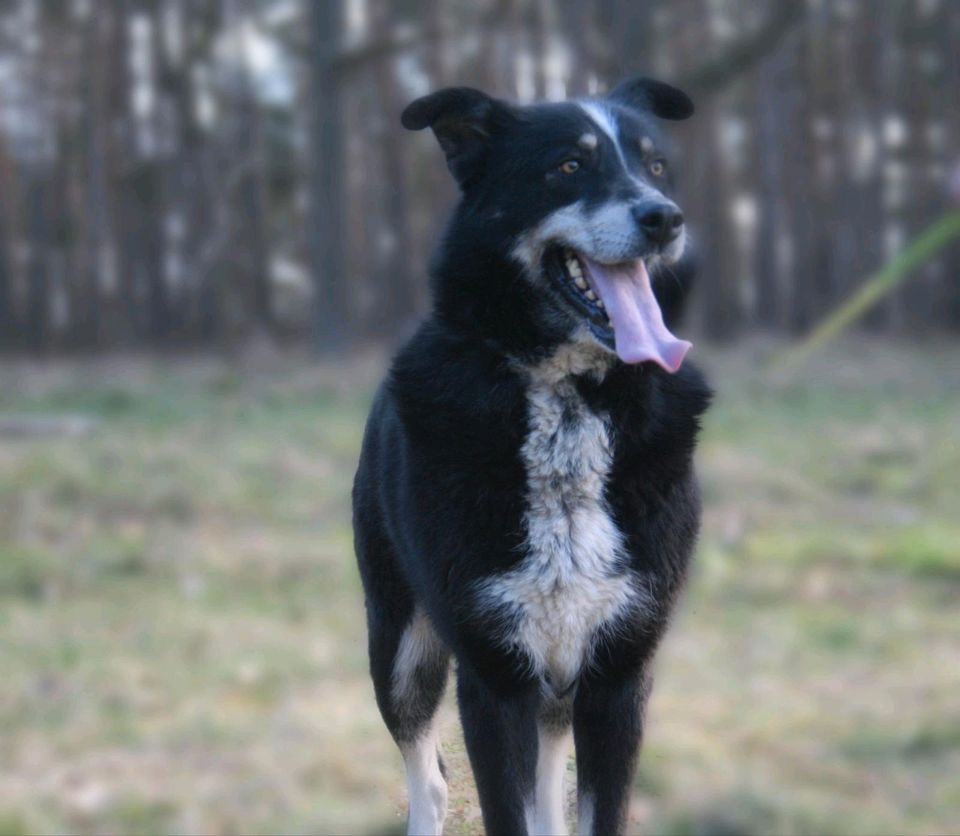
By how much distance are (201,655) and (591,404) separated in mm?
5341

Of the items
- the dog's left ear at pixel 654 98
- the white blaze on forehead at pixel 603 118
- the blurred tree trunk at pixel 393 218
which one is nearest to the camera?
the dog's left ear at pixel 654 98

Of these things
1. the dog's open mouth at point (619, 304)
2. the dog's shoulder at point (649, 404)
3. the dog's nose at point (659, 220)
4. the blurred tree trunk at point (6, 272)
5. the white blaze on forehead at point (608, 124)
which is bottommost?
the blurred tree trunk at point (6, 272)

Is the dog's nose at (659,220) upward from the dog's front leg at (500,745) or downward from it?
upward

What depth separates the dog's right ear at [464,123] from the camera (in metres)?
2.23

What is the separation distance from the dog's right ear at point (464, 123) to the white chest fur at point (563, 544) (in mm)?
406

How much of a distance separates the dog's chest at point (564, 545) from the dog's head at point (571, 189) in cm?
17

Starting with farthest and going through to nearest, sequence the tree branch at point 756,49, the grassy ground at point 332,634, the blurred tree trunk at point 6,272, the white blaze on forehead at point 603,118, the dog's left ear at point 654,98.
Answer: the blurred tree trunk at point 6,272 < the tree branch at point 756,49 < the grassy ground at point 332,634 < the white blaze on forehead at point 603,118 < the dog's left ear at point 654,98

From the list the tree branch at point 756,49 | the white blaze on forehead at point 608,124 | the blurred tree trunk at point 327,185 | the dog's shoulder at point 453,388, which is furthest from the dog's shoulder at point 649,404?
the blurred tree trunk at point 327,185

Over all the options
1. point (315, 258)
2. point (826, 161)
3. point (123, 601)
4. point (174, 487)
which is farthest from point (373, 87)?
point (123, 601)

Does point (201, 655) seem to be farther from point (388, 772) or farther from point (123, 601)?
point (388, 772)

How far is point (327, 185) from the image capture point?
12.6 metres

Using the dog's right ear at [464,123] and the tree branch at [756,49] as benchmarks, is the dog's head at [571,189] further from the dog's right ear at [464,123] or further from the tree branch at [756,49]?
the tree branch at [756,49]

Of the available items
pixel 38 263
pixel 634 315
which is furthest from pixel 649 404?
pixel 38 263

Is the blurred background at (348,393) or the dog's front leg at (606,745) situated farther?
the blurred background at (348,393)
